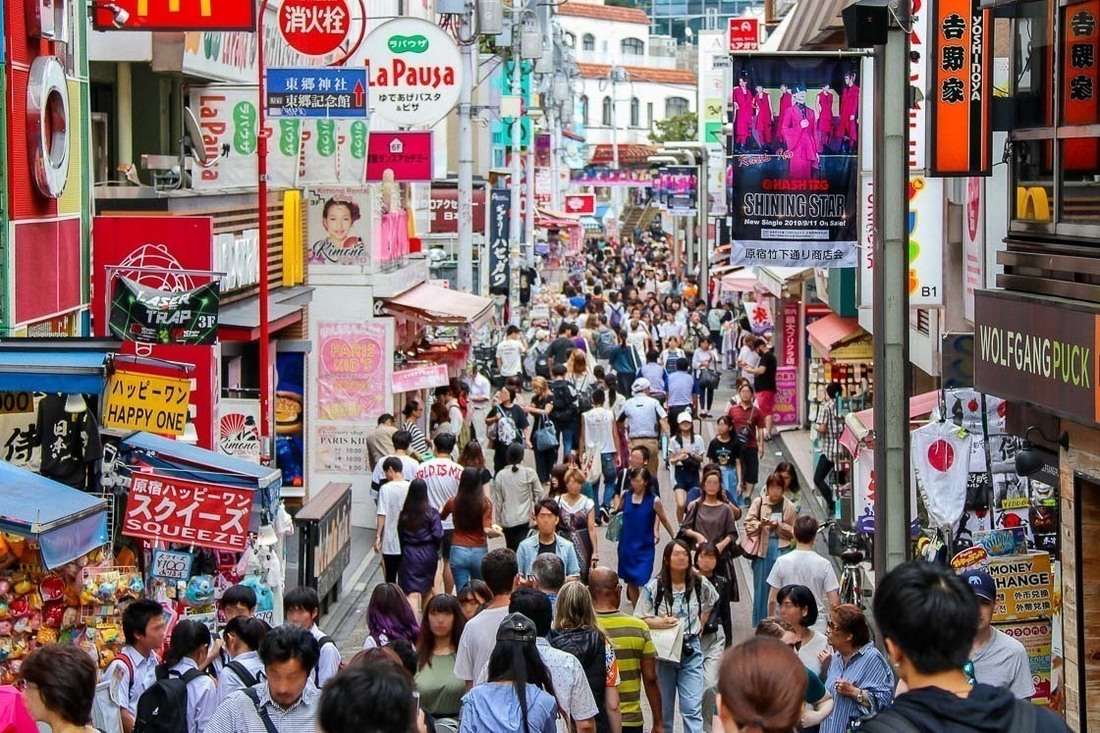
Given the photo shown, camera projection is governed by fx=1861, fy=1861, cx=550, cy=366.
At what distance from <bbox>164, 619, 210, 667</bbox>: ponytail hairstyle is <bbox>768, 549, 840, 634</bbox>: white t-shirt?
174 inches

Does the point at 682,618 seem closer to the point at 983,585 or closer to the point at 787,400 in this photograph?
the point at 983,585

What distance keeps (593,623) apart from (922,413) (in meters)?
6.47

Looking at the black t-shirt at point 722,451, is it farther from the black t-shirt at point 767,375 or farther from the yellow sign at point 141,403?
the black t-shirt at point 767,375

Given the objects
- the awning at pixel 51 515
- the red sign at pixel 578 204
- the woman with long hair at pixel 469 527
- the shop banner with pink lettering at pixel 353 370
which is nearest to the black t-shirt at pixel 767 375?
the shop banner with pink lettering at pixel 353 370

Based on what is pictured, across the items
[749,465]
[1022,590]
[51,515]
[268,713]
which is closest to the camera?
[268,713]

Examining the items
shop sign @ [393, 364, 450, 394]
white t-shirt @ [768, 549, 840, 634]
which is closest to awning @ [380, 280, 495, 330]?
shop sign @ [393, 364, 450, 394]

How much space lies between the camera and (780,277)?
29844 mm

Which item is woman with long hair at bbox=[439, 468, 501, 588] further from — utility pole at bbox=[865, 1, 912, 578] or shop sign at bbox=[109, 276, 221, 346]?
utility pole at bbox=[865, 1, 912, 578]

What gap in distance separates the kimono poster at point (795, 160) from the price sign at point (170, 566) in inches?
180

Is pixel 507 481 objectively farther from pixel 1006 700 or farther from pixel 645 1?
pixel 645 1

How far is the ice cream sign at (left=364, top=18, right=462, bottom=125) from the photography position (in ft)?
81.0

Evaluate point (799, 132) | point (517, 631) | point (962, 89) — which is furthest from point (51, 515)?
point (799, 132)

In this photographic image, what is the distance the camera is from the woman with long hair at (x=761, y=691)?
480cm

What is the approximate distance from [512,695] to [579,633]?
1345 millimetres
